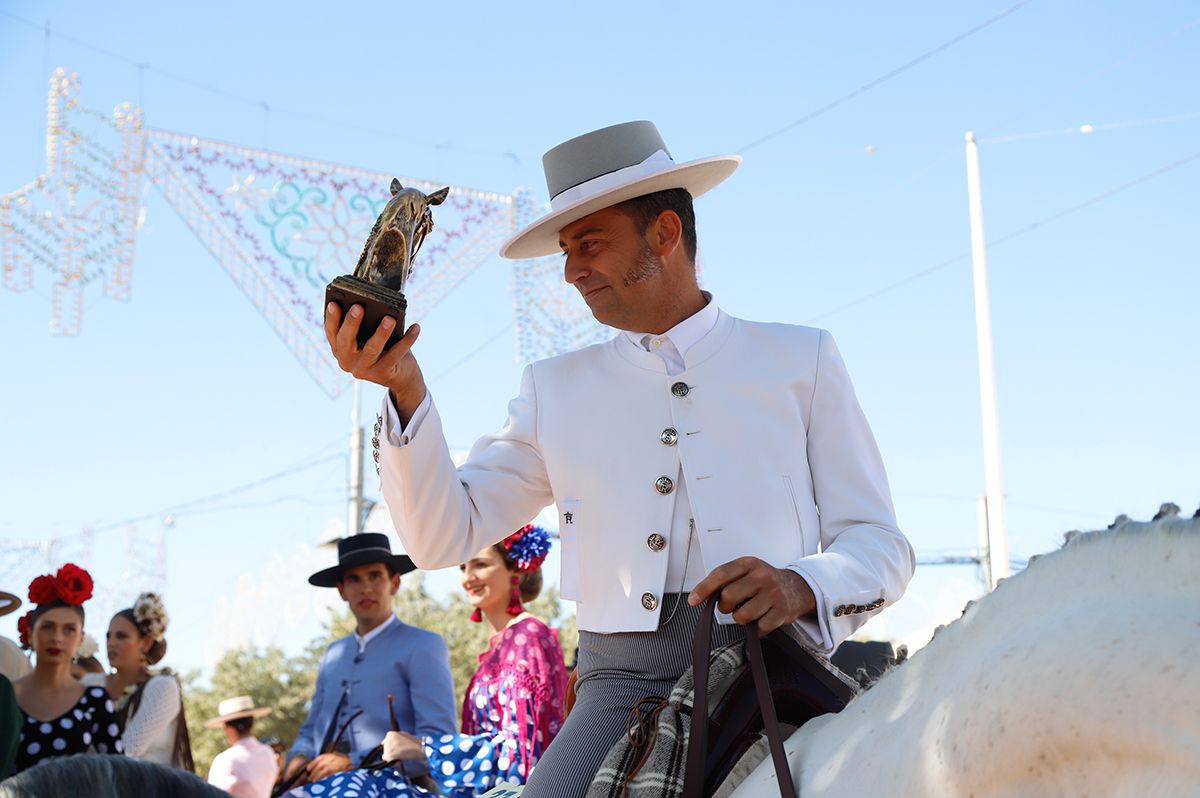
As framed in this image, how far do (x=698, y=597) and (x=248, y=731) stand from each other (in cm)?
612

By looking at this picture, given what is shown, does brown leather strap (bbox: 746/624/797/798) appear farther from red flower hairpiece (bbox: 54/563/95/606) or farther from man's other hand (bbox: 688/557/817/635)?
red flower hairpiece (bbox: 54/563/95/606)

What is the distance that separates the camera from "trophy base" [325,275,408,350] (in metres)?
2.14

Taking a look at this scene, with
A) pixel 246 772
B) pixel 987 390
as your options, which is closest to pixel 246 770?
pixel 246 772

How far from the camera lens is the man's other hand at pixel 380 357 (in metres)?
2.15

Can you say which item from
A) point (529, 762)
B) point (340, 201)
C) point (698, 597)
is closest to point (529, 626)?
point (529, 762)

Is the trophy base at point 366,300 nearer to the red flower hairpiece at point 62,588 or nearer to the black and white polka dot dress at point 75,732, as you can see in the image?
the black and white polka dot dress at point 75,732

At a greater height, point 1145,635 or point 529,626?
point 1145,635

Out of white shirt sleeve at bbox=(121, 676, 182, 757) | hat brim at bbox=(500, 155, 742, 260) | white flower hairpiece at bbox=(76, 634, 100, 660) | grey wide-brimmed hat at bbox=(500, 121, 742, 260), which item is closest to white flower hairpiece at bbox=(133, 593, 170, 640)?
white shirt sleeve at bbox=(121, 676, 182, 757)

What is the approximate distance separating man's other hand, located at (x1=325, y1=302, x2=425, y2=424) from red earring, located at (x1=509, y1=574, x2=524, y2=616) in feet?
9.90

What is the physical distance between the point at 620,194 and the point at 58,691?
3893mm

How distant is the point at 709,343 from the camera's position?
264cm

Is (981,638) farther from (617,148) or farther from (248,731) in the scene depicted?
(248,731)

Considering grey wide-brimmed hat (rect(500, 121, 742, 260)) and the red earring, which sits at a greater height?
grey wide-brimmed hat (rect(500, 121, 742, 260))

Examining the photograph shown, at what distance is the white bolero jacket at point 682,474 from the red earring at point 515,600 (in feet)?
8.69
